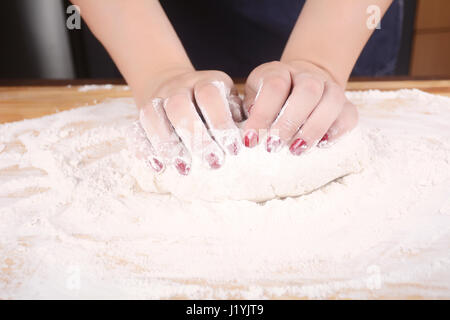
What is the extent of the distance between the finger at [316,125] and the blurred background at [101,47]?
24.6 inches

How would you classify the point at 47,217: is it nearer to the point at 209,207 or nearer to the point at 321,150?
the point at 209,207

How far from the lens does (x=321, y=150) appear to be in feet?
2.02

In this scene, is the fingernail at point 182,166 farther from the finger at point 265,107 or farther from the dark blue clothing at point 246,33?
the dark blue clothing at point 246,33

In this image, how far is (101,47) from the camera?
141 centimetres

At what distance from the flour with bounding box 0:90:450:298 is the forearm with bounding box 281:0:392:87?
0.16 m

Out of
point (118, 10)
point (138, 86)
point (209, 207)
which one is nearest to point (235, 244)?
point (209, 207)

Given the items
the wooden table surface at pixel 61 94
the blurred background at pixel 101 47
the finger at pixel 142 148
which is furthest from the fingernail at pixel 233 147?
the blurred background at pixel 101 47

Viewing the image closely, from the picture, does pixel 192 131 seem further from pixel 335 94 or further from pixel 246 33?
pixel 246 33

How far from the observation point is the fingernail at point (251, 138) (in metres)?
0.57

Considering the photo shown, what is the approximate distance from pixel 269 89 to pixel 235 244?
0.75 ft

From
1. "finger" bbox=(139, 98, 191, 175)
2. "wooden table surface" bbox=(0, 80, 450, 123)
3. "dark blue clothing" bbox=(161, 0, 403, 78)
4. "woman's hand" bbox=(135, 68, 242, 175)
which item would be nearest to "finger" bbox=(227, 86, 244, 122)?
"woman's hand" bbox=(135, 68, 242, 175)

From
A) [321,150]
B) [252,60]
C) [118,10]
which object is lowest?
[252,60]

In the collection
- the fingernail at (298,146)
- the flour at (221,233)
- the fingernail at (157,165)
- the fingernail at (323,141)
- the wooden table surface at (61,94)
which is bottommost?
the wooden table surface at (61,94)
